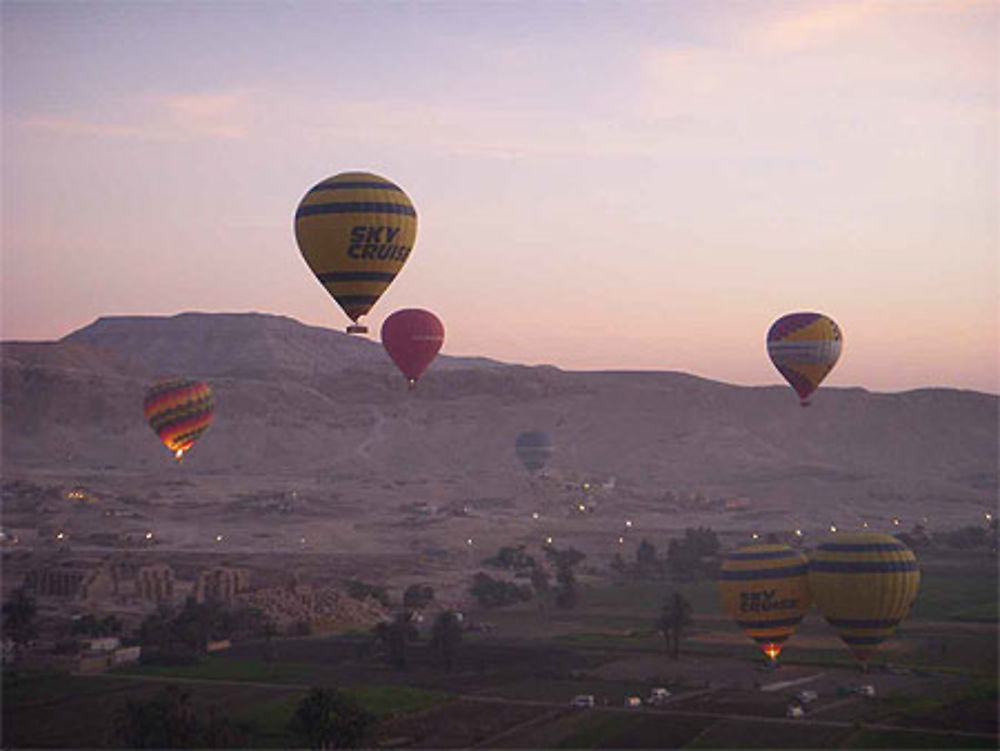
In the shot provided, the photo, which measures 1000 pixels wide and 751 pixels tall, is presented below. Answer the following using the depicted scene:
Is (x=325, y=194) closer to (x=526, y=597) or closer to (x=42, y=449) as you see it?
(x=526, y=597)

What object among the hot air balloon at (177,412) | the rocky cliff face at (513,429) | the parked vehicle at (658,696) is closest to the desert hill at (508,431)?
the rocky cliff face at (513,429)

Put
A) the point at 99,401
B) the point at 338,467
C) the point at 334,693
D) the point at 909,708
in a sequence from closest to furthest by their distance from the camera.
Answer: the point at 334,693
the point at 909,708
the point at 338,467
the point at 99,401

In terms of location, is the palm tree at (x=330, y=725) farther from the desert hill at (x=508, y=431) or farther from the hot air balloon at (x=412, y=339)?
the desert hill at (x=508, y=431)

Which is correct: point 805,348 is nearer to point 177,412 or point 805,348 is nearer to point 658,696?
point 658,696

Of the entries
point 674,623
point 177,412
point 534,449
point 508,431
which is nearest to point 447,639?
point 674,623

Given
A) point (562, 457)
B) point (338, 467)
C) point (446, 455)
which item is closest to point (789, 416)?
point (562, 457)
